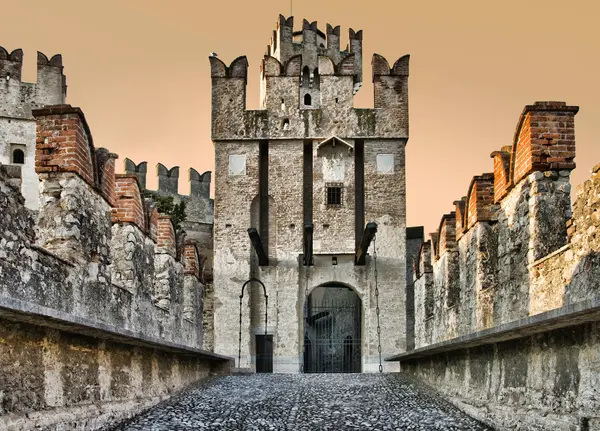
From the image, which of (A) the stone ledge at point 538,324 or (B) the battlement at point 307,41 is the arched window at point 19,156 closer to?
(B) the battlement at point 307,41

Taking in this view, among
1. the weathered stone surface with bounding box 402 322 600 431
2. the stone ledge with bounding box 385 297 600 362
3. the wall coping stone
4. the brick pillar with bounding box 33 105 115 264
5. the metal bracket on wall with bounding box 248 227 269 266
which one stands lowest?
the weathered stone surface with bounding box 402 322 600 431

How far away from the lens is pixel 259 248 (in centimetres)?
2327

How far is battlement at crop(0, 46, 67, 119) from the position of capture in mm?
32375

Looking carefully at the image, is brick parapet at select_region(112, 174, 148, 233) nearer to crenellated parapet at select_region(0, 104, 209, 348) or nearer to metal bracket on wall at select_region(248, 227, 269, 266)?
crenellated parapet at select_region(0, 104, 209, 348)

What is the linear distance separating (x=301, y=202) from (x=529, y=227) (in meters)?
15.8

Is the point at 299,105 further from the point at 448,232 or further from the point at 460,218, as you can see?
Answer: the point at 460,218

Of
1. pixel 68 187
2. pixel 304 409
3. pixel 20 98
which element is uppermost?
pixel 20 98

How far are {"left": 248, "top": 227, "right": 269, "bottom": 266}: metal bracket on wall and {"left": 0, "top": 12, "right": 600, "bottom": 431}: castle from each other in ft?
0.36

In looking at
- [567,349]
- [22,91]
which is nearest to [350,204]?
[22,91]

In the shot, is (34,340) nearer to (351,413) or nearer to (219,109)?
(351,413)

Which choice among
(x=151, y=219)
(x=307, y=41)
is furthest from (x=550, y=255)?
(x=307, y=41)

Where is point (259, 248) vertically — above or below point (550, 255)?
above

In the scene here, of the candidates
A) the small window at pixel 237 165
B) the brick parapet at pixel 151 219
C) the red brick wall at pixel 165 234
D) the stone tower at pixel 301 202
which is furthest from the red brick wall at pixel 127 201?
the small window at pixel 237 165

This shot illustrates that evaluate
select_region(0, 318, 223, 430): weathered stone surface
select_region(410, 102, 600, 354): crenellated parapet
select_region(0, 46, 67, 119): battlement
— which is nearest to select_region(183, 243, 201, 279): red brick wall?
select_region(410, 102, 600, 354): crenellated parapet
